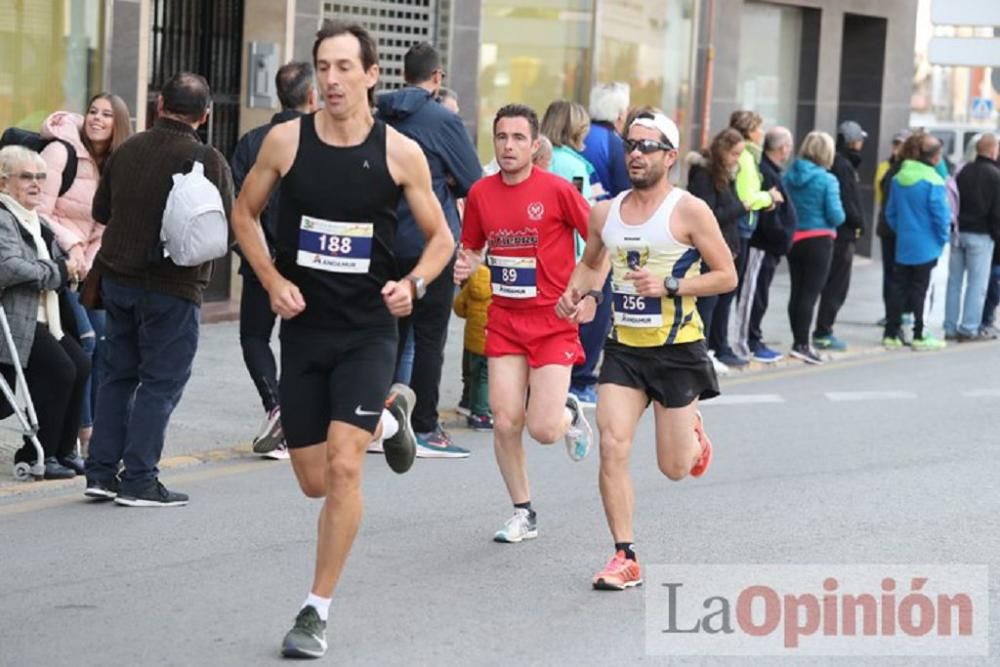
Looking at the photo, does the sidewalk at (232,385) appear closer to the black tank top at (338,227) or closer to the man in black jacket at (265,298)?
the man in black jacket at (265,298)

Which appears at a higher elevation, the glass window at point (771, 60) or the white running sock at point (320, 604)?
the glass window at point (771, 60)

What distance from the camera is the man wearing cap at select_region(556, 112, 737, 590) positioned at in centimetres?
764

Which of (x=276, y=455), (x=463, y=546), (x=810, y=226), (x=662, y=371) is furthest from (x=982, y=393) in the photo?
(x=662, y=371)

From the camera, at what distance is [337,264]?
6559 millimetres

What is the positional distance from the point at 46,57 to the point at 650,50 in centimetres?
965

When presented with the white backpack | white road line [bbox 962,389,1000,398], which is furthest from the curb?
white road line [bbox 962,389,1000,398]

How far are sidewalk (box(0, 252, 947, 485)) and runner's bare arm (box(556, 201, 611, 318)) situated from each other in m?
2.99

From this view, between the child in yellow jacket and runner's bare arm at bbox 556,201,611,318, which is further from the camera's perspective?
the child in yellow jacket

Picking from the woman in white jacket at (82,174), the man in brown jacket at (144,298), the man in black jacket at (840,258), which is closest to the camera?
the man in brown jacket at (144,298)

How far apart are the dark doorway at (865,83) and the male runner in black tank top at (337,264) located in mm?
20534

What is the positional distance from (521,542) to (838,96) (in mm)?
19053

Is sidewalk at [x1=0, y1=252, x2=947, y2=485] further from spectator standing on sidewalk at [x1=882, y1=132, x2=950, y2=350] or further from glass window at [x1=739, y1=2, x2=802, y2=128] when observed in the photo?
glass window at [x1=739, y1=2, x2=802, y2=128]

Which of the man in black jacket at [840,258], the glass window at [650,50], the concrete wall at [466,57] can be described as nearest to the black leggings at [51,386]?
the man in black jacket at [840,258]

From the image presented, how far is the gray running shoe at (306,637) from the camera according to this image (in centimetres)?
629
